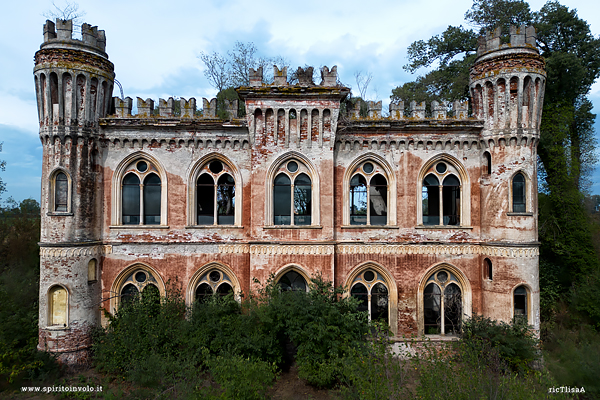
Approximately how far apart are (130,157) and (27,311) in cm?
782

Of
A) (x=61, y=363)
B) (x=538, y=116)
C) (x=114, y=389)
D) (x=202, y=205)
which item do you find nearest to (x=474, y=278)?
(x=538, y=116)

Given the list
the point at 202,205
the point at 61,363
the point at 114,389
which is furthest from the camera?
the point at 202,205

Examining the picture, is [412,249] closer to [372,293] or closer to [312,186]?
[372,293]

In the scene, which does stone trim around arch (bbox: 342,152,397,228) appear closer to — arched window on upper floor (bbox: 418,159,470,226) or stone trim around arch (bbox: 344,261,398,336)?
arched window on upper floor (bbox: 418,159,470,226)

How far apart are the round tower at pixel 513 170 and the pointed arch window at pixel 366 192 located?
4394mm

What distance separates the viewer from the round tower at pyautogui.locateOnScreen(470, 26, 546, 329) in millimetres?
12641

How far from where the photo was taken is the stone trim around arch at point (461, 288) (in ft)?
44.0

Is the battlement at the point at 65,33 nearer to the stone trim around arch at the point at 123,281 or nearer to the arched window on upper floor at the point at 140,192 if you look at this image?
the arched window on upper floor at the point at 140,192

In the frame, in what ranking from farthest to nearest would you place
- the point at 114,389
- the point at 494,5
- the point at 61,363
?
the point at 494,5 → the point at 61,363 → the point at 114,389

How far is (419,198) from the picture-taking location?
13711 millimetres

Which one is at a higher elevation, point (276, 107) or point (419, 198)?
point (276, 107)

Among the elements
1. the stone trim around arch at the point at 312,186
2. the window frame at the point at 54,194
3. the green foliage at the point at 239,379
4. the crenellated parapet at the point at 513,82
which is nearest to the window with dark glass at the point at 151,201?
the window frame at the point at 54,194

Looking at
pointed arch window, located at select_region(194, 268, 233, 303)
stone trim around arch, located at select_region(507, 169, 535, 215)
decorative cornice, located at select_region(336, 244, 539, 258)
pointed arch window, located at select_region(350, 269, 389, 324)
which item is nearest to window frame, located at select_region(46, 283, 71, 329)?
pointed arch window, located at select_region(194, 268, 233, 303)

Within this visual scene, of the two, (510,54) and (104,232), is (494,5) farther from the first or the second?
(104,232)
